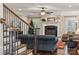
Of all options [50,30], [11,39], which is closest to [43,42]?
[11,39]

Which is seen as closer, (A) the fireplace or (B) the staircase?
(B) the staircase

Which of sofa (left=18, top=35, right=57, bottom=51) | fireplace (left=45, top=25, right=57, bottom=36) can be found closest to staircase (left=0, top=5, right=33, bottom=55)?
sofa (left=18, top=35, right=57, bottom=51)

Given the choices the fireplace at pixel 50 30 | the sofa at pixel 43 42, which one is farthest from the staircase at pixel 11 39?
the fireplace at pixel 50 30

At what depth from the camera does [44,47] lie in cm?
743

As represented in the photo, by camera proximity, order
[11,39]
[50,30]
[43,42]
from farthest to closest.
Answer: [50,30], [43,42], [11,39]

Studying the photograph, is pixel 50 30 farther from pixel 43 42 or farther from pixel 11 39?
pixel 11 39

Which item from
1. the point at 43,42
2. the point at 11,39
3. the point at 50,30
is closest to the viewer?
the point at 11,39

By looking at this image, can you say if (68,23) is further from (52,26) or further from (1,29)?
(1,29)

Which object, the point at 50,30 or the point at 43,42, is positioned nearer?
the point at 43,42

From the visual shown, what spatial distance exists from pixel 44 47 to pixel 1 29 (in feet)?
14.3

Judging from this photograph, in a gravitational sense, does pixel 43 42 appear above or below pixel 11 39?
below

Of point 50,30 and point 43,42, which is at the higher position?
point 50,30

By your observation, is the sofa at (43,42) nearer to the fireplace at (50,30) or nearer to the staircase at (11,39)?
the staircase at (11,39)

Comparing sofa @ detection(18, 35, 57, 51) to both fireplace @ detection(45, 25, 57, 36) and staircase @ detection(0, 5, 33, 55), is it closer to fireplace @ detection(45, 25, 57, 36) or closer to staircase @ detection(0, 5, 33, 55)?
staircase @ detection(0, 5, 33, 55)
